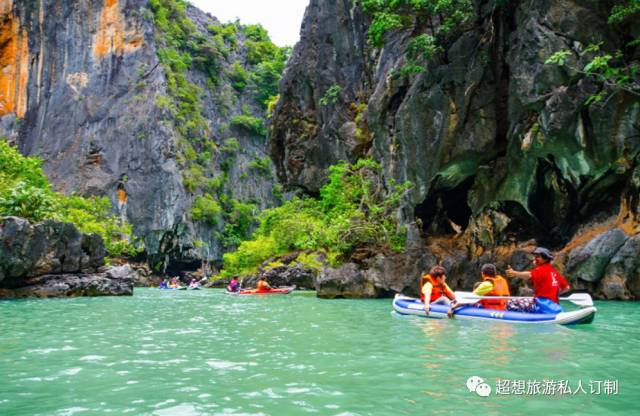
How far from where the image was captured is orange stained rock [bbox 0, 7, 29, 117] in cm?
4359

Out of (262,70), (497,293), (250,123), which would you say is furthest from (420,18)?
(262,70)

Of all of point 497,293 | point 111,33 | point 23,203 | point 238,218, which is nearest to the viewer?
point 497,293

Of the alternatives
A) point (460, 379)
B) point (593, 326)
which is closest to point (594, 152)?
point (593, 326)

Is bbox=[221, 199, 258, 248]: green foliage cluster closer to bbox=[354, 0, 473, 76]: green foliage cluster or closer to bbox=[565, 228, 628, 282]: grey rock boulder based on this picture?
bbox=[354, 0, 473, 76]: green foliage cluster

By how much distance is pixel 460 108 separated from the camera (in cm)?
1764

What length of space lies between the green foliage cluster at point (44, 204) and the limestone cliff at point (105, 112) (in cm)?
294

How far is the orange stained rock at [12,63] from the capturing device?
4359cm

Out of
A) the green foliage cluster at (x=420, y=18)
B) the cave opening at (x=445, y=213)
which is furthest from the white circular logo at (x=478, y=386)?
the cave opening at (x=445, y=213)

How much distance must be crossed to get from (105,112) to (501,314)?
4387cm

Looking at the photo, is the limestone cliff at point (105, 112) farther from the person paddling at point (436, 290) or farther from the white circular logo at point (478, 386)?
the white circular logo at point (478, 386)

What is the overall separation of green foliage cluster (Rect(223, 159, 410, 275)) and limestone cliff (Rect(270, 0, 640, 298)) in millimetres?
1239

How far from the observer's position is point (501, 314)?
9031 mm

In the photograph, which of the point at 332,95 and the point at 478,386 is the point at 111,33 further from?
the point at 478,386

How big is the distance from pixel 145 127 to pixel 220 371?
4304 cm
